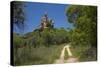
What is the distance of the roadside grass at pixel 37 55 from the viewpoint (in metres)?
2.21

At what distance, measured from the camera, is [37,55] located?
227cm

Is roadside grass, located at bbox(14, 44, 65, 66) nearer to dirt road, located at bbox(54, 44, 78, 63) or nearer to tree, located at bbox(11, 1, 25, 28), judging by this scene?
dirt road, located at bbox(54, 44, 78, 63)

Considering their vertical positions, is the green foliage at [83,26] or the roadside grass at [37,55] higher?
the green foliage at [83,26]

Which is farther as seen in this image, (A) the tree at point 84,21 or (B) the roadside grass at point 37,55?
(A) the tree at point 84,21

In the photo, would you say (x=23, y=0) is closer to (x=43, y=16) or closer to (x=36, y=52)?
(x=43, y=16)

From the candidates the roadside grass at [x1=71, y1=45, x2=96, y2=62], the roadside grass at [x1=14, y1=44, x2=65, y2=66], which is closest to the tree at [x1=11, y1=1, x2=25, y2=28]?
the roadside grass at [x1=14, y1=44, x2=65, y2=66]

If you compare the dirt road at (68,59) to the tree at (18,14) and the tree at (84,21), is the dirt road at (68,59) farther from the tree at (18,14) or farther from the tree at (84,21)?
the tree at (18,14)

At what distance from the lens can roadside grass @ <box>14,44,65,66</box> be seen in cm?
221

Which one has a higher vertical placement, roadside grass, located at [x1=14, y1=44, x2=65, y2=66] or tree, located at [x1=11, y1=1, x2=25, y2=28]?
tree, located at [x1=11, y1=1, x2=25, y2=28]

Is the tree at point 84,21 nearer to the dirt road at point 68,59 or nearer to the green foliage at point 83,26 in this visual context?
the green foliage at point 83,26

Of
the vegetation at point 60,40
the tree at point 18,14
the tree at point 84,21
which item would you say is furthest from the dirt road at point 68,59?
the tree at point 18,14

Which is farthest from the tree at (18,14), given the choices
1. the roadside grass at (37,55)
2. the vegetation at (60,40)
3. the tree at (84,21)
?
the tree at (84,21)

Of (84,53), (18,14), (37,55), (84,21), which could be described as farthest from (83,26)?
(18,14)
